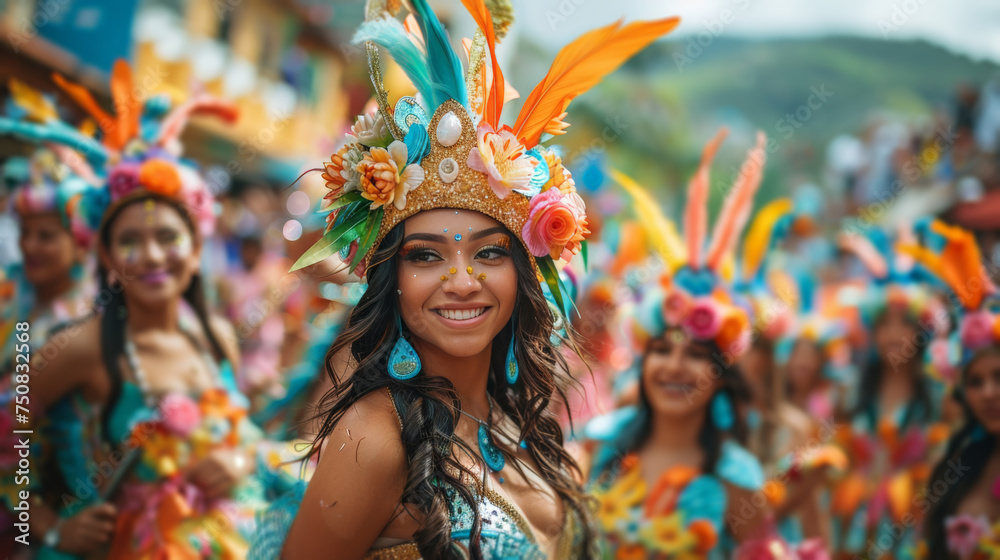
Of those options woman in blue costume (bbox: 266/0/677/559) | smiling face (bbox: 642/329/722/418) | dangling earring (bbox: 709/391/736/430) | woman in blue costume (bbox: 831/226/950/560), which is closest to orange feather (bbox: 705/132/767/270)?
smiling face (bbox: 642/329/722/418)

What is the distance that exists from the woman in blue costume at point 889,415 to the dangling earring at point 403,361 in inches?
149

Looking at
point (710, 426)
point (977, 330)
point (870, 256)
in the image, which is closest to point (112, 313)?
point (710, 426)

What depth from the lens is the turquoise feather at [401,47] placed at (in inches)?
76.4

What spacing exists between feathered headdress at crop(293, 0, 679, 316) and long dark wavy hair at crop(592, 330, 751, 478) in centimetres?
209

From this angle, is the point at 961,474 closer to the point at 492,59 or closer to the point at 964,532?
the point at 964,532

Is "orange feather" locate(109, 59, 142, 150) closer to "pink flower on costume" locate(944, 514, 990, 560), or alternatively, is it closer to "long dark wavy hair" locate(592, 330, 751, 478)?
"long dark wavy hair" locate(592, 330, 751, 478)

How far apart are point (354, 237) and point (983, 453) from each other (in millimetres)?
3437

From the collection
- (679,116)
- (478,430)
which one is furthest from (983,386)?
(679,116)

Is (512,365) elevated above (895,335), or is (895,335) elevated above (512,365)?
(512,365)

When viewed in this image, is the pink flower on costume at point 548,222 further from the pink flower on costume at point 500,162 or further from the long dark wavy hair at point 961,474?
the long dark wavy hair at point 961,474

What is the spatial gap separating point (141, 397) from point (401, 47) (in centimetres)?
244

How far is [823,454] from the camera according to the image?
171 inches

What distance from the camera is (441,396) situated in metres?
1.98

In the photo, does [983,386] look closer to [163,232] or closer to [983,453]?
[983,453]
